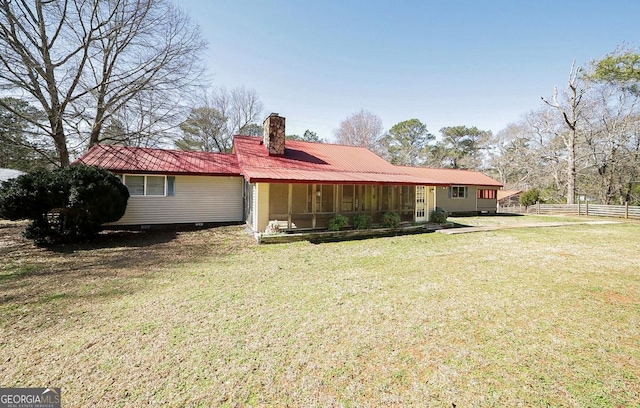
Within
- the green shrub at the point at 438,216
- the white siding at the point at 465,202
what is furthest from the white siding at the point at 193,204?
the white siding at the point at 465,202

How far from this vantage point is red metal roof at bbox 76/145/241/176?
1059 cm

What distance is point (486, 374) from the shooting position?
257 cm

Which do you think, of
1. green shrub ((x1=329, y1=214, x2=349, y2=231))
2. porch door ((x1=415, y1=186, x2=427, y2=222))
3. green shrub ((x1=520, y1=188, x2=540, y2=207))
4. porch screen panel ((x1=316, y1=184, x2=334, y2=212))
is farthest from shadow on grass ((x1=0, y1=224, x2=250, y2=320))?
green shrub ((x1=520, y1=188, x2=540, y2=207))

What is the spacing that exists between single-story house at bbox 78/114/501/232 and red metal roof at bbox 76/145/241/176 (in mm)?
33

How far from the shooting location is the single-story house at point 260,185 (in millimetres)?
10375

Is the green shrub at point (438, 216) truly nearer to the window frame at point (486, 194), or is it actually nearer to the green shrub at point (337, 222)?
the green shrub at point (337, 222)

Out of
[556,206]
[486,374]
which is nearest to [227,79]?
[486,374]

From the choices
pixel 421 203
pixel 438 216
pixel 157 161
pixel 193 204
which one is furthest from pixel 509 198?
pixel 157 161

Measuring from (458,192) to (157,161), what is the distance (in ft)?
64.0

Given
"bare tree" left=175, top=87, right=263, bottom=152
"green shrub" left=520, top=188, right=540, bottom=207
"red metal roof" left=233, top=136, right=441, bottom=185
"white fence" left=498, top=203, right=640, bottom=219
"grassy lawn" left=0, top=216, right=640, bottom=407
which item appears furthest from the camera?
"bare tree" left=175, top=87, right=263, bottom=152

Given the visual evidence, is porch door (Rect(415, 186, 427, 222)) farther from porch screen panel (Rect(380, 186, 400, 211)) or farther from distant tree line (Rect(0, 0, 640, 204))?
distant tree line (Rect(0, 0, 640, 204))

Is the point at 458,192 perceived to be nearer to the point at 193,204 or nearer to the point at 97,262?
the point at 193,204

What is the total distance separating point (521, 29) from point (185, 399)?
18544 millimetres

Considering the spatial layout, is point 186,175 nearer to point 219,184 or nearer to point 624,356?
point 219,184
